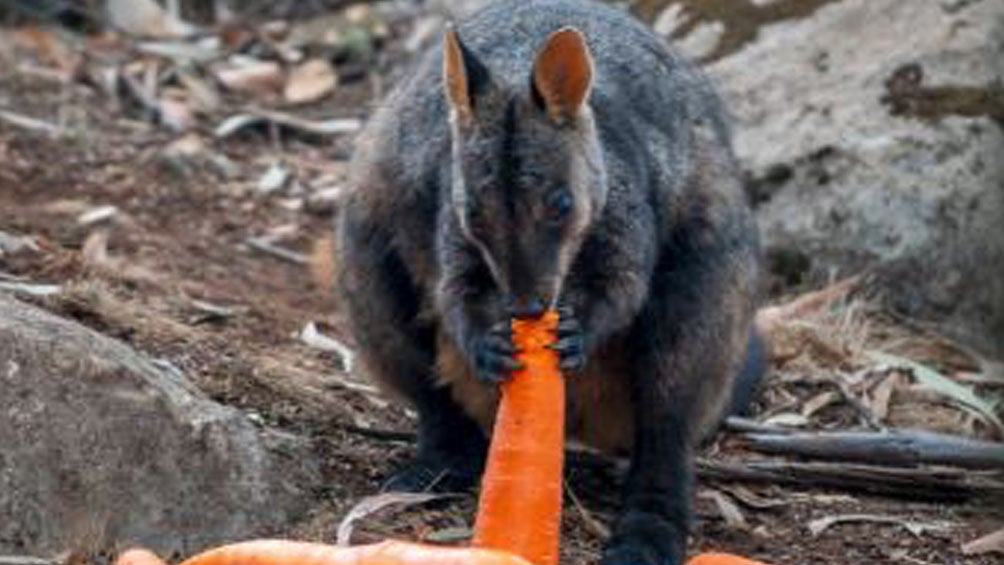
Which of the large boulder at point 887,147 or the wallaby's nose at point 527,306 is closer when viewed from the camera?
the wallaby's nose at point 527,306

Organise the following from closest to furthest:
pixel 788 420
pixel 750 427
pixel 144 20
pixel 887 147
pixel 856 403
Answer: pixel 750 427
pixel 788 420
pixel 856 403
pixel 887 147
pixel 144 20

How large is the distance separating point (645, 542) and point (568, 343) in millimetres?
703

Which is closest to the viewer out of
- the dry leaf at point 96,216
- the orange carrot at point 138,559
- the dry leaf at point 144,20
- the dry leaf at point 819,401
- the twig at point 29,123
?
the orange carrot at point 138,559

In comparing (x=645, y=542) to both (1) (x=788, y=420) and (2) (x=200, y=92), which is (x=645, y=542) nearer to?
(1) (x=788, y=420)

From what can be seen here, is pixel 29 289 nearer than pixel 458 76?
No

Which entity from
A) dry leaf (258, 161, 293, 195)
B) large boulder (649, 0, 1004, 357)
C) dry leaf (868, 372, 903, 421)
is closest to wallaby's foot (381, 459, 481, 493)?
dry leaf (868, 372, 903, 421)

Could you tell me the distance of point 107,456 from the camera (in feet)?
16.5

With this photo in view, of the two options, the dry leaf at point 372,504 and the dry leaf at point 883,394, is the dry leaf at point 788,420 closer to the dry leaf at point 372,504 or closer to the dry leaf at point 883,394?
the dry leaf at point 883,394

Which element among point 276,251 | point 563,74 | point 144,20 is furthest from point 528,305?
point 144,20

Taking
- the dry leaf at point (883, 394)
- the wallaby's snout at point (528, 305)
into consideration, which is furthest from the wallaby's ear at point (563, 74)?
the dry leaf at point (883, 394)

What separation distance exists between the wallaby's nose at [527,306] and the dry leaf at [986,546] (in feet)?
→ 5.22

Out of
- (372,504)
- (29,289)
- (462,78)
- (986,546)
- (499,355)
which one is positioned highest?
(462,78)

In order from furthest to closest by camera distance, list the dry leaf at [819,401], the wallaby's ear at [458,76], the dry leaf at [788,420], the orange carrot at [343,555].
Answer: the dry leaf at [819,401] < the dry leaf at [788,420] < the wallaby's ear at [458,76] < the orange carrot at [343,555]

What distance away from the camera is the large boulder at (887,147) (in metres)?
7.81
